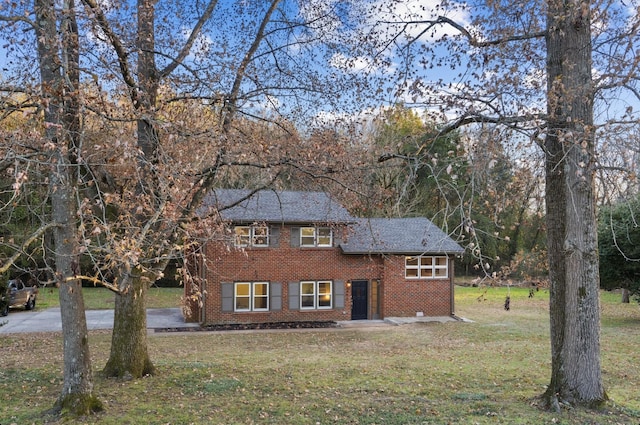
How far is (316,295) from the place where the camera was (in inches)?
1042

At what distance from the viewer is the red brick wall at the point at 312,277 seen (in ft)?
82.4

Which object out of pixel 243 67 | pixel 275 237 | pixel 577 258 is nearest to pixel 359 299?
pixel 275 237

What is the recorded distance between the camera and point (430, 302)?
90.8ft

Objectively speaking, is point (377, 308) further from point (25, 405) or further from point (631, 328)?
point (25, 405)

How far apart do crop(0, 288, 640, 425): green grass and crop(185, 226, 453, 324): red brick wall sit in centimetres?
353

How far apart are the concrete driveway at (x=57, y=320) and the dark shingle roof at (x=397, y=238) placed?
8463 millimetres

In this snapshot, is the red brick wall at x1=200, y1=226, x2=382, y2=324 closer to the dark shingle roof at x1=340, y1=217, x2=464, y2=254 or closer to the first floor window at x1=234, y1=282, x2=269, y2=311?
the first floor window at x1=234, y1=282, x2=269, y2=311

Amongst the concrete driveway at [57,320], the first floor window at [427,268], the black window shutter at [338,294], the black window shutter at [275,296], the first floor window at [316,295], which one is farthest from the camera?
the first floor window at [427,268]

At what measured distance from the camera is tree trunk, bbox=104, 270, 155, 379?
11.5 m

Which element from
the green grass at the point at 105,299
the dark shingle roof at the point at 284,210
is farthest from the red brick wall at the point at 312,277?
the green grass at the point at 105,299

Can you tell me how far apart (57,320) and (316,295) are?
11989 mm

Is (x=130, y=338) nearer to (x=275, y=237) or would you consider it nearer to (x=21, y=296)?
(x=275, y=237)

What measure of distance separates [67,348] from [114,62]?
16.4 ft

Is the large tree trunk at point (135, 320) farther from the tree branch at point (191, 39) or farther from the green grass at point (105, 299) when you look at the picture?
the green grass at point (105, 299)
